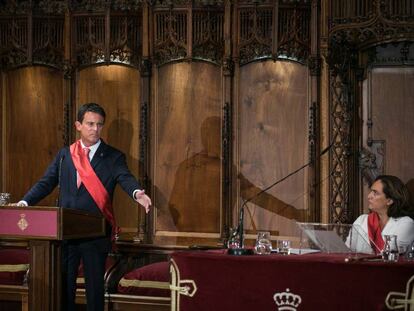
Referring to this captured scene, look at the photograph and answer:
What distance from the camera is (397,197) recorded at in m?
6.05

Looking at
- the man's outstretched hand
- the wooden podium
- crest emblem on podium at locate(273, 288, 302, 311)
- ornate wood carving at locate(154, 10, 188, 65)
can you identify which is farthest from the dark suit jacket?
ornate wood carving at locate(154, 10, 188, 65)

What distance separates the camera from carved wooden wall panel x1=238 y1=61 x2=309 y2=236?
24.4 ft

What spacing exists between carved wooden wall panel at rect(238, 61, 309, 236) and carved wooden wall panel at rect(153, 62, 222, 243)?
265mm

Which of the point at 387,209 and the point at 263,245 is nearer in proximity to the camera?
the point at 263,245

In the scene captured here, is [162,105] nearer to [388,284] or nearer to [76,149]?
[76,149]

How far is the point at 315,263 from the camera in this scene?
472 cm

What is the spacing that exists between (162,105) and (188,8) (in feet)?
2.95

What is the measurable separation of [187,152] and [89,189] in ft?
6.51

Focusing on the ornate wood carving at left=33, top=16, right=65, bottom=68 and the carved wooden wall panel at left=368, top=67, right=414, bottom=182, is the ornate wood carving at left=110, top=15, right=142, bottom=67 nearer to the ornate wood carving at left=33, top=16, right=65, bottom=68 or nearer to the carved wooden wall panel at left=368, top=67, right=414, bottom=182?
the ornate wood carving at left=33, top=16, right=65, bottom=68

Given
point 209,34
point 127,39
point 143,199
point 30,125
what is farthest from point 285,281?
point 30,125

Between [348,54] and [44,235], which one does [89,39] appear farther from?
[44,235]

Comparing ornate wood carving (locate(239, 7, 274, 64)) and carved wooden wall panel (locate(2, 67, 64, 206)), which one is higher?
ornate wood carving (locate(239, 7, 274, 64))

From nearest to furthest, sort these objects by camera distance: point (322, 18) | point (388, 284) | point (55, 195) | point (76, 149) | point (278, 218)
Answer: point (388, 284) < point (76, 149) < point (322, 18) < point (278, 218) < point (55, 195)

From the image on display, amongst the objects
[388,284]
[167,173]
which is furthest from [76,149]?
[388,284]
